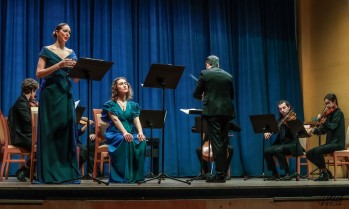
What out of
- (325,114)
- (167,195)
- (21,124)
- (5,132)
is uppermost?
(325,114)

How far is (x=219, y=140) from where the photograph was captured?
5.77 m

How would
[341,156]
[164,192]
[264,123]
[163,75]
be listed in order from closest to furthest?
1. [164,192]
2. [163,75]
3. [264,123]
4. [341,156]

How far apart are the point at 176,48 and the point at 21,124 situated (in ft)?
12.1

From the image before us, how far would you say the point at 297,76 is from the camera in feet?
32.8

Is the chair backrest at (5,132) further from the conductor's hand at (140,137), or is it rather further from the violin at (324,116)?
the violin at (324,116)

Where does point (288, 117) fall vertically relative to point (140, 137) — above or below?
above

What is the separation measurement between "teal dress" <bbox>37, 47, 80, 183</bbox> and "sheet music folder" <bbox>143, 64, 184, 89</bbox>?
0.83 m

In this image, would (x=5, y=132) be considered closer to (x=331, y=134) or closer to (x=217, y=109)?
(x=217, y=109)

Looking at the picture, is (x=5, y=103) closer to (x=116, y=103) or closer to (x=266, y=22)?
(x=116, y=103)

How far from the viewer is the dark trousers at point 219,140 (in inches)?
226

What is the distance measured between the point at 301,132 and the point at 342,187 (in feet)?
6.62

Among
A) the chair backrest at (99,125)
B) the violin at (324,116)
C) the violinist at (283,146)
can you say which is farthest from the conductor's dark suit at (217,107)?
the violin at (324,116)

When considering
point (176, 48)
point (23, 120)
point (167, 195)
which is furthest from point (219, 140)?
point (176, 48)

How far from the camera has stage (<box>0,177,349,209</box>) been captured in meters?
4.22
